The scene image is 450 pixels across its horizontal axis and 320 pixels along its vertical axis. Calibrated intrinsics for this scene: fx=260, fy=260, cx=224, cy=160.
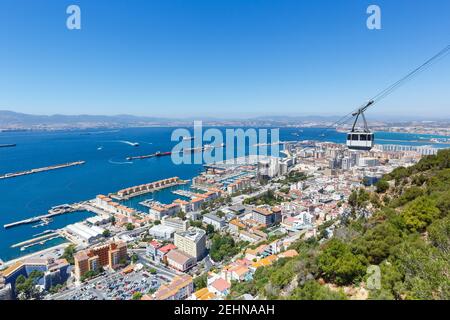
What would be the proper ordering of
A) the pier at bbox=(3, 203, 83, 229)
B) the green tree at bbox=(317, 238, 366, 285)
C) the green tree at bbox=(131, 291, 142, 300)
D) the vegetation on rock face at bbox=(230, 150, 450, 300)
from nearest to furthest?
the vegetation on rock face at bbox=(230, 150, 450, 300)
the green tree at bbox=(317, 238, 366, 285)
the green tree at bbox=(131, 291, 142, 300)
the pier at bbox=(3, 203, 83, 229)

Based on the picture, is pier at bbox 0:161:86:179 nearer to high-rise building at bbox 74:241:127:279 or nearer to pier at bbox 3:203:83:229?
pier at bbox 3:203:83:229

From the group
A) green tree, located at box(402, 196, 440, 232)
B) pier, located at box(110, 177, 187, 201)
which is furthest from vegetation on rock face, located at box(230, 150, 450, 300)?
pier, located at box(110, 177, 187, 201)

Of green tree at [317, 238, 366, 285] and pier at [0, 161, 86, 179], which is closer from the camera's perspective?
green tree at [317, 238, 366, 285]

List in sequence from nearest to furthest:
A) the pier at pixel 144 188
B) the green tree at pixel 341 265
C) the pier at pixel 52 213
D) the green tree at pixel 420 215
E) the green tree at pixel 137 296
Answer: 1. the green tree at pixel 341 265
2. the green tree at pixel 420 215
3. the green tree at pixel 137 296
4. the pier at pixel 52 213
5. the pier at pixel 144 188

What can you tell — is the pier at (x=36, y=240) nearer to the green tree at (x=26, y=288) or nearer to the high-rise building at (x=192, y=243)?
the green tree at (x=26, y=288)

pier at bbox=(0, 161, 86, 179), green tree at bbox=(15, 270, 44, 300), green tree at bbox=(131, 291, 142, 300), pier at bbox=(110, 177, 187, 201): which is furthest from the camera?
pier at bbox=(0, 161, 86, 179)

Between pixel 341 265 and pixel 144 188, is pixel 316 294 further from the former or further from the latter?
pixel 144 188

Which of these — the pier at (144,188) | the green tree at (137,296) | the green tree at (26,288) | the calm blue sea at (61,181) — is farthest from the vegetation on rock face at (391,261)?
the pier at (144,188)

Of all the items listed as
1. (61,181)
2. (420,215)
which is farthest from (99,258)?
(61,181)

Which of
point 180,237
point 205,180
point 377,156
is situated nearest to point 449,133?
point 377,156
